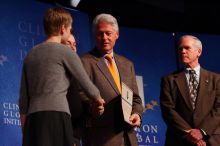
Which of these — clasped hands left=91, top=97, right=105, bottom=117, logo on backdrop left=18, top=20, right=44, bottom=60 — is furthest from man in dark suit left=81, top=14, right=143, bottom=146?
logo on backdrop left=18, top=20, right=44, bottom=60

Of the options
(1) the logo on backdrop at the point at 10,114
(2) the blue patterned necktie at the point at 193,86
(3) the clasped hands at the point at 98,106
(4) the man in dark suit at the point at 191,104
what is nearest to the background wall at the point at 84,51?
(1) the logo on backdrop at the point at 10,114

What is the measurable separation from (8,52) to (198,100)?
182cm

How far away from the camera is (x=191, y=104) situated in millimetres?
4707

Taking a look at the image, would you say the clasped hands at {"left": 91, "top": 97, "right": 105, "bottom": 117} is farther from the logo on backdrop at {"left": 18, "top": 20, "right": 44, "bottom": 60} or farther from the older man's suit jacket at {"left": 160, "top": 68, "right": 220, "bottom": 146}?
the logo on backdrop at {"left": 18, "top": 20, "right": 44, "bottom": 60}

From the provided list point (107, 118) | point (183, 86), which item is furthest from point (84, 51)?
point (107, 118)

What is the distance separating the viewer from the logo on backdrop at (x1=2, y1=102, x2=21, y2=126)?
5230 millimetres

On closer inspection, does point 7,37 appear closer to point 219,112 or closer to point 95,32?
point 95,32

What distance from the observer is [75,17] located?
6129mm

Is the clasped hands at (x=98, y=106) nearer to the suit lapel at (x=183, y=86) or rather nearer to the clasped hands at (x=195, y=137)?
the clasped hands at (x=195, y=137)

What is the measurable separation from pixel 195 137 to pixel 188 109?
258mm

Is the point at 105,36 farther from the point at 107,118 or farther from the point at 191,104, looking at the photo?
the point at 191,104

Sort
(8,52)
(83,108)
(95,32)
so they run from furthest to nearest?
(8,52) < (95,32) < (83,108)

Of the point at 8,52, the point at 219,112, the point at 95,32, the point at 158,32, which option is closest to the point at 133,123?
the point at 95,32

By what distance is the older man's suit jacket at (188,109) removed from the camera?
464cm
